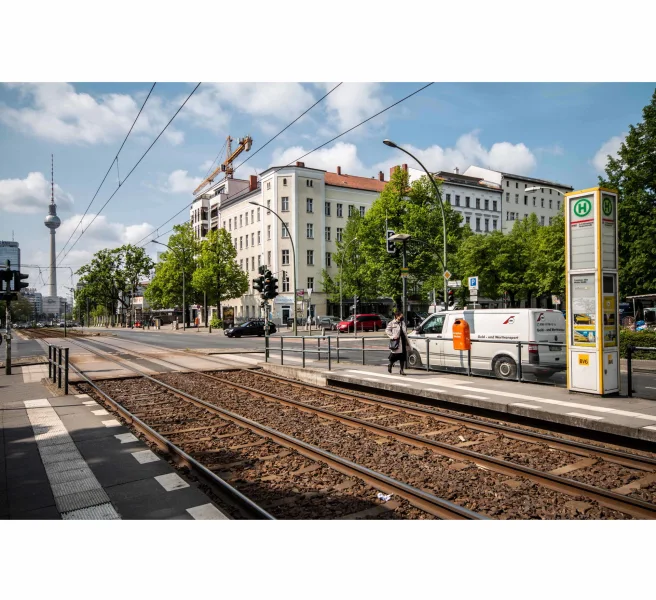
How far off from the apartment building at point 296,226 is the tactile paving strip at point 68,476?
49.6m

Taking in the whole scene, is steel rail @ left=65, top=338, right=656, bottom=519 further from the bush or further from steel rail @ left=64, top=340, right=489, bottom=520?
the bush

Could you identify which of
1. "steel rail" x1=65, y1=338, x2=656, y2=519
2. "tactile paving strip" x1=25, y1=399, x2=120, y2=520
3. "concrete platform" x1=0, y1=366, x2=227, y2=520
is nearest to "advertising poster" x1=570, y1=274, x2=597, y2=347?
"steel rail" x1=65, y1=338, x2=656, y2=519

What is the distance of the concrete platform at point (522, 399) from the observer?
7406 mm

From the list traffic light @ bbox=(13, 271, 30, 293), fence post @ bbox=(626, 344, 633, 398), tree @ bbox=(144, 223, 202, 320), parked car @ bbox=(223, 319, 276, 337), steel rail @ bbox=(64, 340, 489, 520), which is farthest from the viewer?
tree @ bbox=(144, 223, 202, 320)

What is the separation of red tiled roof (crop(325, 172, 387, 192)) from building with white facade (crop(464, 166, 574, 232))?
17825mm

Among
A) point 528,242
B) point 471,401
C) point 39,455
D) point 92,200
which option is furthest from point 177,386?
point 528,242

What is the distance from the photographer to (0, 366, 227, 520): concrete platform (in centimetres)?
479

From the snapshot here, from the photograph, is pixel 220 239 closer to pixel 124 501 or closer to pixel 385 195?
pixel 385 195

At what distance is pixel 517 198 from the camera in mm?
79812

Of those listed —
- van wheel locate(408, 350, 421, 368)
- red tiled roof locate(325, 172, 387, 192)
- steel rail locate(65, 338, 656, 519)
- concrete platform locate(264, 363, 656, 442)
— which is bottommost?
steel rail locate(65, 338, 656, 519)

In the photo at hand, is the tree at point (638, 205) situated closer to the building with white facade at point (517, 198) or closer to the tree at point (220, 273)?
the tree at point (220, 273)

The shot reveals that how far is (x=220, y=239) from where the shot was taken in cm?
5969

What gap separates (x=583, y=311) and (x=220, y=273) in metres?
52.0

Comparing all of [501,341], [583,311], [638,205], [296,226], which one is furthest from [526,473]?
[296,226]
